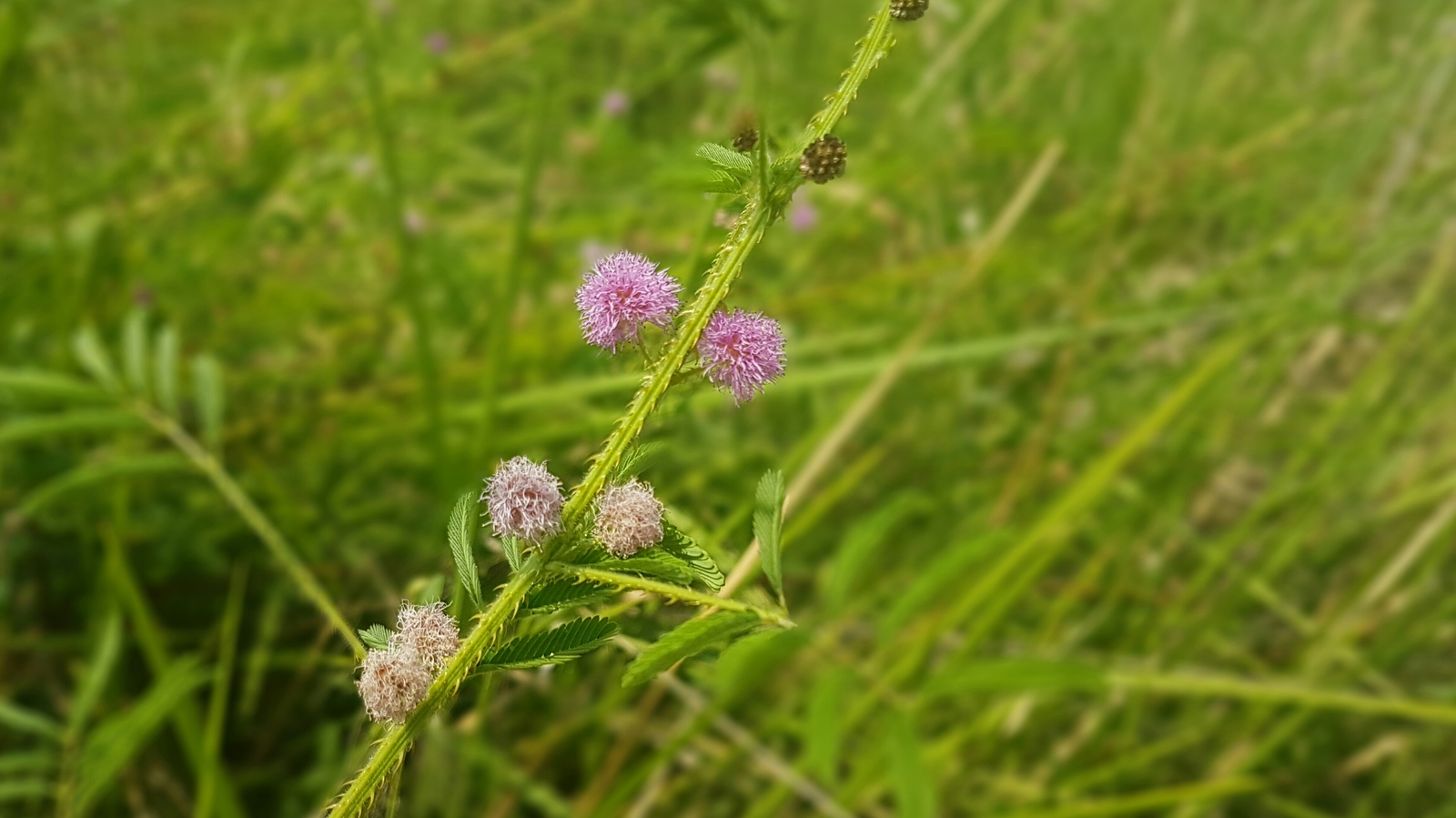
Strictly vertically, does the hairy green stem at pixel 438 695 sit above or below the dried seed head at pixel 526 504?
below

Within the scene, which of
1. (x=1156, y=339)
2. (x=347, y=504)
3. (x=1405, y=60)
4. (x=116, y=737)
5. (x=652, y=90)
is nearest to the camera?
(x=116, y=737)

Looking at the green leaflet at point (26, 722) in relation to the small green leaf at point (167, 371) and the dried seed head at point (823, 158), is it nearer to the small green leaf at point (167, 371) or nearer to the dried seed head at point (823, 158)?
the small green leaf at point (167, 371)

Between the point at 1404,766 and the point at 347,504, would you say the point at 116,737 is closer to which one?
the point at 347,504

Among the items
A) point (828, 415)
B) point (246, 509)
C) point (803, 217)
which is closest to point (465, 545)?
point (246, 509)

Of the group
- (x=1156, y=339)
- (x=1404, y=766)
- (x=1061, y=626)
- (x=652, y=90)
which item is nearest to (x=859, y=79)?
(x=1061, y=626)

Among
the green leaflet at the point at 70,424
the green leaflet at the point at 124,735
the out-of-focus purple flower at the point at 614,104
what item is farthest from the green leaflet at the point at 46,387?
the out-of-focus purple flower at the point at 614,104

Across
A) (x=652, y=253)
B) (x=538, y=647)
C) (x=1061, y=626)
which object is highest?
(x=652, y=253)

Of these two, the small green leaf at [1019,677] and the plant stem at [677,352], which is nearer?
the plant stem at [677,352]
